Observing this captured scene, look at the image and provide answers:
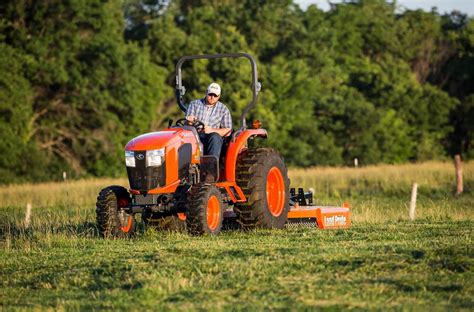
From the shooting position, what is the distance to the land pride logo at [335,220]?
702 inches

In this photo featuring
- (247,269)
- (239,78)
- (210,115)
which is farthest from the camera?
(239,78)

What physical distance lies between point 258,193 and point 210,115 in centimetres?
141

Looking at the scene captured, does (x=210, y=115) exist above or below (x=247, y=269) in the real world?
above

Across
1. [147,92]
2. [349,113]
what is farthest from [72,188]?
[349,113]

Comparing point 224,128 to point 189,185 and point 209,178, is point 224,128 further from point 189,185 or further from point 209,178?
point 189,185

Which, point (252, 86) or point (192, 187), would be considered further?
point (252, 86)

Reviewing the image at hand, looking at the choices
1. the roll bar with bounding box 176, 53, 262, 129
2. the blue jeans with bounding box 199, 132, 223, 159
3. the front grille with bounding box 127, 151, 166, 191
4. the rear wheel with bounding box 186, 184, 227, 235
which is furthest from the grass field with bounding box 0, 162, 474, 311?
the roll bar with bounding box 176, 53, 262, 129

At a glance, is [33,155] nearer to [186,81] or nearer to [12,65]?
[12,65]

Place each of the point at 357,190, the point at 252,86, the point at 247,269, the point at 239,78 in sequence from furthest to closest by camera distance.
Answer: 1. the point at 239,78
2. the point at 357,190
3. the point at 252,86
4. the point at 247,269

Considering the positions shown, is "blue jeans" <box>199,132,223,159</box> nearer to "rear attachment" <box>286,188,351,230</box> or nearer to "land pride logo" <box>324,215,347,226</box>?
"rear attachment" <box>286,188,351,230</box>

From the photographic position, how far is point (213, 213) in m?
16.3

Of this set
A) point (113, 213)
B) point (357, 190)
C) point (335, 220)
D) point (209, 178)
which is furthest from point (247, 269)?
point (357, 190)

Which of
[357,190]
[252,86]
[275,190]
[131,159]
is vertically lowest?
[357,190]

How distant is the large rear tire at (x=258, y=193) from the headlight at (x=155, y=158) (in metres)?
1.34
